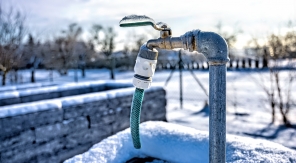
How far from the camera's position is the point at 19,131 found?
3281mm

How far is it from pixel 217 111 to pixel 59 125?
3.02m

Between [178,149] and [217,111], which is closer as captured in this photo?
[217,111]

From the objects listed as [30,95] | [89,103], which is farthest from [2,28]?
[89,103]

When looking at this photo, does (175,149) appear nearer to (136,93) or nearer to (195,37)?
(136,93)

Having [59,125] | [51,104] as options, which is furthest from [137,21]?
[59,125]

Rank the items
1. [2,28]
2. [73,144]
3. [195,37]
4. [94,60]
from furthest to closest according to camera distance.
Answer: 1. [94,60]
2. [2,28]
3. [73,144]
4. [195,37]

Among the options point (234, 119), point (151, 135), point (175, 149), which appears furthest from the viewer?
point (234, 119)

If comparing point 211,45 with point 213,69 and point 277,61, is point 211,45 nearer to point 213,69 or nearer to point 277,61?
point 213,69

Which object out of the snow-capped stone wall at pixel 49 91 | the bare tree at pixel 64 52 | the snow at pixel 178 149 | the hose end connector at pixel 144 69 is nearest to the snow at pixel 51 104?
the snow-capped stone wall at pixel 49 91

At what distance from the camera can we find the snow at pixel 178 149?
1.54 meters

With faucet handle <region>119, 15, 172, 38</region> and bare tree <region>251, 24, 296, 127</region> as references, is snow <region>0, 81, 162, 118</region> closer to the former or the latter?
faucet handle <region>119, 15, 172, 38</region>

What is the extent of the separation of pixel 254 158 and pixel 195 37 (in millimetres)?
792

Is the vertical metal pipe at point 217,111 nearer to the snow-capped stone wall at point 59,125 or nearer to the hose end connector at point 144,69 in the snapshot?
the hose end connector at point 144,69

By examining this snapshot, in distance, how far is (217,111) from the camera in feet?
3.82
